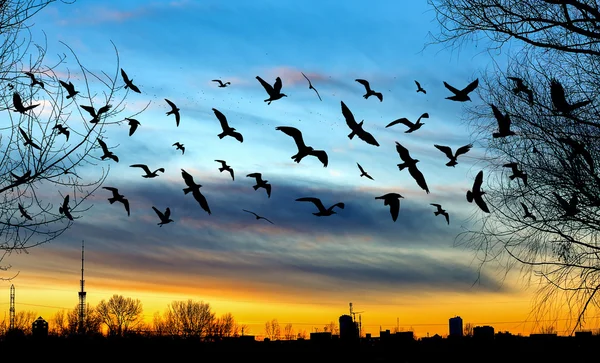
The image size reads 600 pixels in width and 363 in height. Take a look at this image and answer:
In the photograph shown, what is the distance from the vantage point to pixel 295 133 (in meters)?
9.39

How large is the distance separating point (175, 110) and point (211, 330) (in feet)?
264

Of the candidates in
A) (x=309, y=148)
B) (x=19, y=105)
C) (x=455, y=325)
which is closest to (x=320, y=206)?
(x=309, y=148)

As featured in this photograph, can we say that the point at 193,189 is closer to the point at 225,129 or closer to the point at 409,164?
the point at 225,129

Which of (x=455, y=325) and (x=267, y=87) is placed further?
(x=455, y=325)

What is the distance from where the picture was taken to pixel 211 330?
8969cm

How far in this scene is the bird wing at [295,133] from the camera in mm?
9359

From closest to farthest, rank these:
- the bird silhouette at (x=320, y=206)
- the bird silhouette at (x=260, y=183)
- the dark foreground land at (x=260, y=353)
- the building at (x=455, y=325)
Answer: the bird silhouette at (x=320, y=206), the bird silhouette at (x=260, y=183), the dark foreground land at (x=260, y=353), the building at (x=455, y=325)

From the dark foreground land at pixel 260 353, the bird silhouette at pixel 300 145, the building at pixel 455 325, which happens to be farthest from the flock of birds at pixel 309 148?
the building at pixel 455 325

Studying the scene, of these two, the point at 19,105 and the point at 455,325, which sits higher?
the point at 19,105

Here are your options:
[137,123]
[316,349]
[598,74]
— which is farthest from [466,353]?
[137,123]

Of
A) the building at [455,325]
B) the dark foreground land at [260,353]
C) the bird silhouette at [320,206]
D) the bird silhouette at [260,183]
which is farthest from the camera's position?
the building at [455,325]

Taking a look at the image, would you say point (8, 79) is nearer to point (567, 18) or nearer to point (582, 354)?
point (567, 18)

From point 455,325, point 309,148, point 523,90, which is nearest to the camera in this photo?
point 309,148

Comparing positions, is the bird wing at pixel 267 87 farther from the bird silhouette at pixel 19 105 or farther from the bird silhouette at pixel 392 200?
the bird silhouette at pixel 19 105
